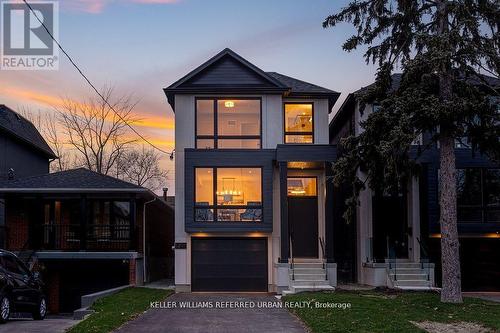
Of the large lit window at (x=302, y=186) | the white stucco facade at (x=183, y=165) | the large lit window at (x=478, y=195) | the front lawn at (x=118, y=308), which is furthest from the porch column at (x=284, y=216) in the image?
the large lit window at (x=478, y=195)

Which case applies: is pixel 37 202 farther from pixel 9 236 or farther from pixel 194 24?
pixel 194 24

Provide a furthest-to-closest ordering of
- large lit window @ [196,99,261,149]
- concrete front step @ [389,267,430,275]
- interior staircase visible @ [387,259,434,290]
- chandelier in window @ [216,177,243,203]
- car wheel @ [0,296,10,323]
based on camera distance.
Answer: large lit window @ [196,99,261,149], chandelier in window @ [216,177,243,203], concrete front step @ [389,267,430,275], interior staircase visible @ [387,259,434,290], car wheel @ [0,296,10,323]

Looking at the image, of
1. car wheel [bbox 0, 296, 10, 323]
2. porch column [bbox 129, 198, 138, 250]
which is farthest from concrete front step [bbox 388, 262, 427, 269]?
car wheel [bbox 0, 296, 10, 323]

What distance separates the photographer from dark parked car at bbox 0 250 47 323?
48.4 feet

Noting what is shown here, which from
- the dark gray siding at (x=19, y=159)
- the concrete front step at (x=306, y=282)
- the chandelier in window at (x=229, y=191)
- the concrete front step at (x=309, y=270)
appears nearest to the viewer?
the concrete front step at (x=306, y=282)

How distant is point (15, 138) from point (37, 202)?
717cm

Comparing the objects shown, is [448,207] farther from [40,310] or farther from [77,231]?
[77,231]

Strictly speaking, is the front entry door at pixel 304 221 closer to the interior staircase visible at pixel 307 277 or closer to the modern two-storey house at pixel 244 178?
the modern two-storey house at pixel 244 178

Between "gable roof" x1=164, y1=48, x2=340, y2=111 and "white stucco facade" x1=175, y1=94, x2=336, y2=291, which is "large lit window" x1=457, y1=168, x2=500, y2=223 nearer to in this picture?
"white stucco facade" x1=175, y1=94, x2=336, y2=291

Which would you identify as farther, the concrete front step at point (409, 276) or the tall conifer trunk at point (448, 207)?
the concrete front step at point (409, 276)

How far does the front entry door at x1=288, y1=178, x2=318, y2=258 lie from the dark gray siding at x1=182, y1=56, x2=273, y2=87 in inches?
175

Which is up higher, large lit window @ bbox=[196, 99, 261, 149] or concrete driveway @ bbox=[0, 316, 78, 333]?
large lit window @ bbox=[196, 99, 261, 149]

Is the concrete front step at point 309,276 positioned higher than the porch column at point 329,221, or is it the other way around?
the porch column at point 329,221

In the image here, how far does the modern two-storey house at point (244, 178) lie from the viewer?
23297 millimetres
